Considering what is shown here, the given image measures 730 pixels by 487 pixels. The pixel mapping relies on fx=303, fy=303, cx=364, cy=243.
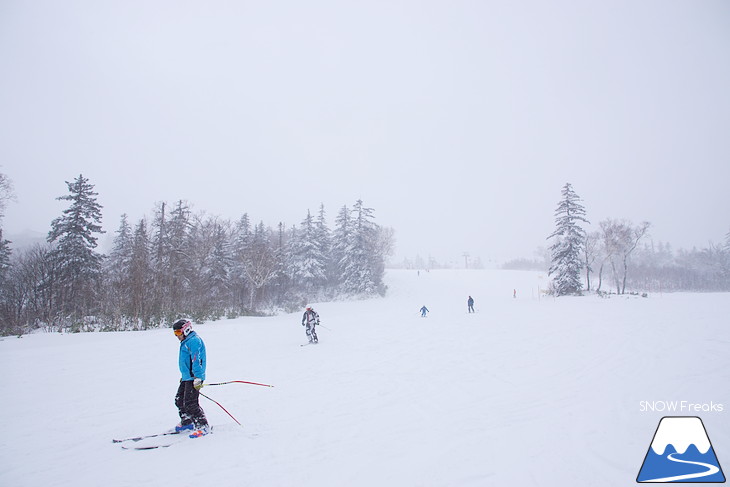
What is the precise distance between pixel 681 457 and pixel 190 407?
805 cm

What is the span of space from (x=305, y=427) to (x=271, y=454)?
111 cm

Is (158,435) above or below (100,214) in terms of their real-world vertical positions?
below

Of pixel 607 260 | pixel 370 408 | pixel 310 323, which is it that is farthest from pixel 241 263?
pixel 607 260

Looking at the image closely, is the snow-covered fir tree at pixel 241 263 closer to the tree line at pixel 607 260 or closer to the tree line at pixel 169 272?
the tree line at pixel 169 272

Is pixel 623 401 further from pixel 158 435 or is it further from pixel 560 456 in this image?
pixel 158 435

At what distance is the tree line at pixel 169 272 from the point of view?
1736cm

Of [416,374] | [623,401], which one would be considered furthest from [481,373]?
[623,401]

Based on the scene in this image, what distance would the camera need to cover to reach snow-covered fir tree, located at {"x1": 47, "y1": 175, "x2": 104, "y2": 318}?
65.0ft

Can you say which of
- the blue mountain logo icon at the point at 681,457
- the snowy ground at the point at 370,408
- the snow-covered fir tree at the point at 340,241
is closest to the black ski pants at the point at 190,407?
the snowy ground at the point at 370,408

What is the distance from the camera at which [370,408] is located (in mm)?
6859

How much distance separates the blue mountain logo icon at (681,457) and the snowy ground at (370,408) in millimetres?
162

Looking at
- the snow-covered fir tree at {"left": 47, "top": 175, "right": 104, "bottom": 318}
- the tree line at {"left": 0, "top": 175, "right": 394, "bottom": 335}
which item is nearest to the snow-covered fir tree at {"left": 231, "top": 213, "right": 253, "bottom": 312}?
the tree line at {"left": 0, "top": 175, "right": 394, "bottom": 335}

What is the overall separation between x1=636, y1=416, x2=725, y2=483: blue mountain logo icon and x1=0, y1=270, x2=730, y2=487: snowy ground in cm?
16

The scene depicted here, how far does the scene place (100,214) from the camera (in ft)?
84.5
